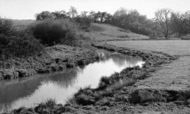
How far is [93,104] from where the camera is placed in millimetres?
10648

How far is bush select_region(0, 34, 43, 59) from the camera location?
21.9 m

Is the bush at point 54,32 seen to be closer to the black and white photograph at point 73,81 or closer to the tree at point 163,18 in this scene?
the black and white photograph at point 73,81

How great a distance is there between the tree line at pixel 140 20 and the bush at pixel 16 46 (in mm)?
55317

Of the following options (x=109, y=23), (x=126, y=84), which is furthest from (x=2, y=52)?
(x=109, y=23)

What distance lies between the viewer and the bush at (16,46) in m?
21.9

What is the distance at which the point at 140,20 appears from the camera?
113125 mm

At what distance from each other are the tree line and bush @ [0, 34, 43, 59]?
55.3m

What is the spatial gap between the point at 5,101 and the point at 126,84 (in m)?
6.22

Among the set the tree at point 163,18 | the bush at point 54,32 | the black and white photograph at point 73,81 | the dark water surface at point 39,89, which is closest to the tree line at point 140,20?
the tree at point 163,18

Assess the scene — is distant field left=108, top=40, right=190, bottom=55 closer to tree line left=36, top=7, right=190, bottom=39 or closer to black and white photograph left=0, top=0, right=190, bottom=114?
black and white photograph left=0, top=0, right=190, bottom=114

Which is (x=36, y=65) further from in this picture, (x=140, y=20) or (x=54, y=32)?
(x=140, y=20)

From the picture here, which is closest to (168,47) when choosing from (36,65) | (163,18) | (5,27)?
(36,65)

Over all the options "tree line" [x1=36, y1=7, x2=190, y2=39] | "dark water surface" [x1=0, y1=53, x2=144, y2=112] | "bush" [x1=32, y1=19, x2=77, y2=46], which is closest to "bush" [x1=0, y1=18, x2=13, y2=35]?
"dark water surface" [x1=0, y1=53, x2=144, y2=112]

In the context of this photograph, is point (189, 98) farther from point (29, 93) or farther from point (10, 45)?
point (10, 45)
